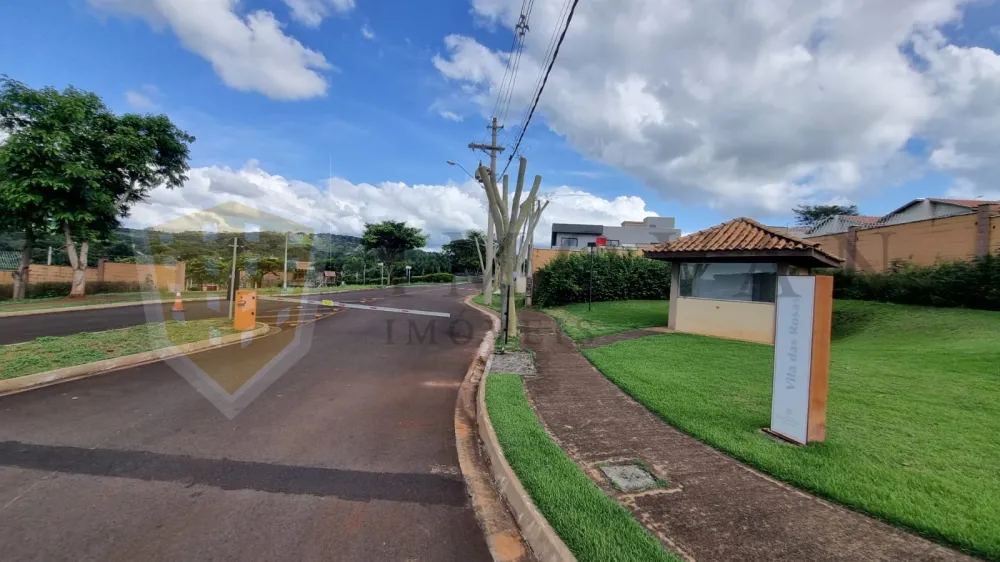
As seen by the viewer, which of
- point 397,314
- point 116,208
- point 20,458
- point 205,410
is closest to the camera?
point 20,458

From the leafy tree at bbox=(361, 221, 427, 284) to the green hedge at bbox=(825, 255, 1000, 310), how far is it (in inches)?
1367

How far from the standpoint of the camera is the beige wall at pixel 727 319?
1067cm

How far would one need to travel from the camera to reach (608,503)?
3.07m

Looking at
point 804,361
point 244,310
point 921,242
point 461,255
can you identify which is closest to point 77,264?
point 244,310

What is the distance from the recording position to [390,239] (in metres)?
41.4

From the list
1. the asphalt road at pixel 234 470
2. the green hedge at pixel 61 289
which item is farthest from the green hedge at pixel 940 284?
the green hedge at pixel 61 289

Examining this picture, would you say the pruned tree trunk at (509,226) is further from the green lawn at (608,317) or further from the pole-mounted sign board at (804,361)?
the pole-mounted sign board at (804,361)

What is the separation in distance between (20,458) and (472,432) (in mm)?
4022

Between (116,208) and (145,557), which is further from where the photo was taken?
(116,208)

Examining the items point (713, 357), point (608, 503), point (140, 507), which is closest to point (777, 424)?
point (608, 503)

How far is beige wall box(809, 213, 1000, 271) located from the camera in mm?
10948

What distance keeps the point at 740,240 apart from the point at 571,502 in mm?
10208

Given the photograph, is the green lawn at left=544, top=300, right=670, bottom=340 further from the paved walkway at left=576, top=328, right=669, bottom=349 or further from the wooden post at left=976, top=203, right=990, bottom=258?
the wooden post at left=976, top=203, right=990, bottom=258

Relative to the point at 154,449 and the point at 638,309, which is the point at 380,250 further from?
the point at 154,449
